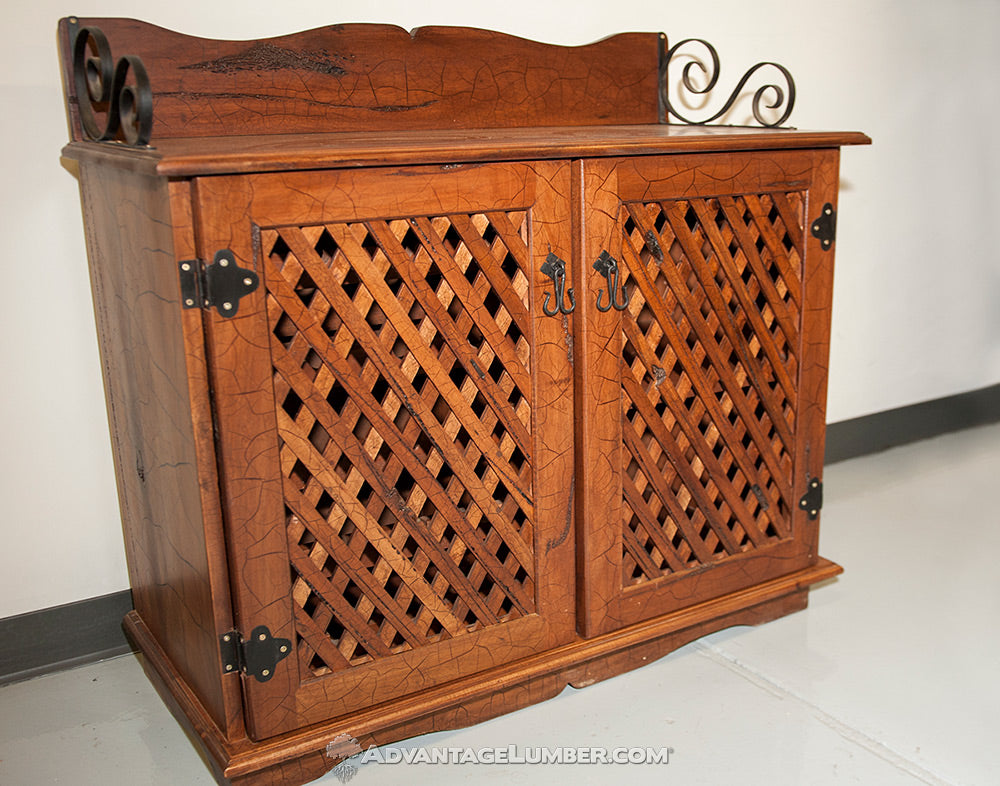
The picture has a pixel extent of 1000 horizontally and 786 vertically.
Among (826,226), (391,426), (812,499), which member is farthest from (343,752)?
(826,226)

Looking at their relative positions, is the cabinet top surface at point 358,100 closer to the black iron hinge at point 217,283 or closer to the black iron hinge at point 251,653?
the black iron hinge at point 217,283

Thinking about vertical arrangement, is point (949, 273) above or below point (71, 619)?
above

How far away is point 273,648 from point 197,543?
0.22 meters

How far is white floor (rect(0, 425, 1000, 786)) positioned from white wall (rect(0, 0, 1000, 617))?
0.36 m

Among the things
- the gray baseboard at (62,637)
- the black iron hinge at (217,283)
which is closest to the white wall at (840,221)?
the gray baseboard at (62,637)

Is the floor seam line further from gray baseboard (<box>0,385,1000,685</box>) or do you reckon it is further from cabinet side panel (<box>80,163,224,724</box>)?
gray baseboard (<box>0,385,1000,685</box>)

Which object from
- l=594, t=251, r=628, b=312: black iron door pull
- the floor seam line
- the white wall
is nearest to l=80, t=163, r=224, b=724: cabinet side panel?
the white wall

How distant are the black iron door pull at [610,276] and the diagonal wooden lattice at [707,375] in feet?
0.15

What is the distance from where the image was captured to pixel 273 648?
171 cm

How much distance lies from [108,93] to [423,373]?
0.75 m

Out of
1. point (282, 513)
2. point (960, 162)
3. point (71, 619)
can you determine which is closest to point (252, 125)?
point (282, 513)

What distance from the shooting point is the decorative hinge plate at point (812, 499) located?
7.61ft

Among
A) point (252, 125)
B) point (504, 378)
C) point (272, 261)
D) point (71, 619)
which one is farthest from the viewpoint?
point (71, 619)

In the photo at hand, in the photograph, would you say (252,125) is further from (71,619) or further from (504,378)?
(71,619)
